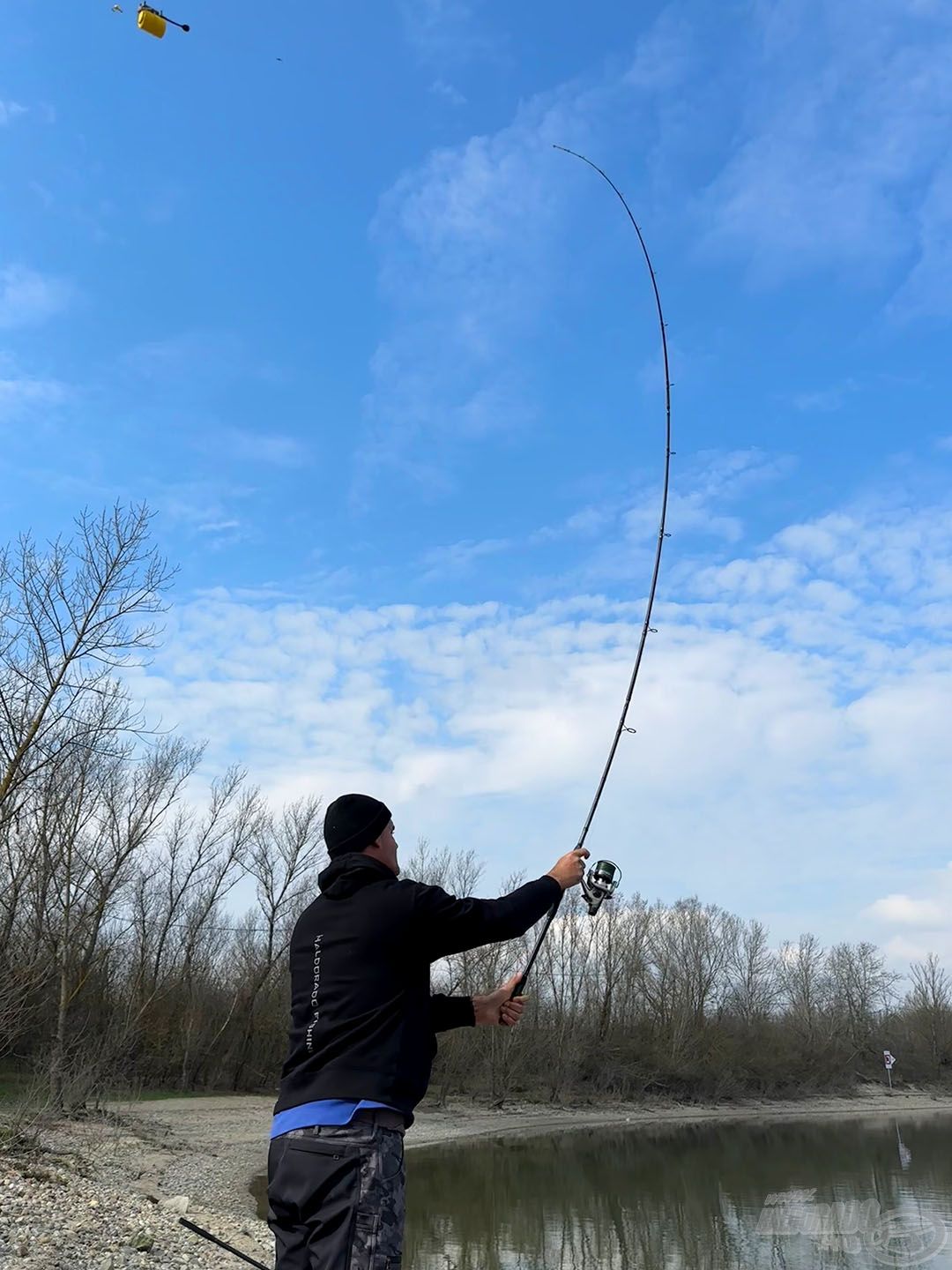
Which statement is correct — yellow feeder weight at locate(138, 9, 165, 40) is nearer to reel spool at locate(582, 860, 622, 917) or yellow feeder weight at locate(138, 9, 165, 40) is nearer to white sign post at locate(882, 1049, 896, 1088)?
reel spool at locate(582, 860, 622, 917)

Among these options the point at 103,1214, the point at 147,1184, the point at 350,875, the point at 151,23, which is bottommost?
the point at 147,1184

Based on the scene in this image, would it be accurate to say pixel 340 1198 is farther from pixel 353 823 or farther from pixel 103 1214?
pixel 103 1214

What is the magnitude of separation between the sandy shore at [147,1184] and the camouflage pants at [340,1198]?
7971 mm

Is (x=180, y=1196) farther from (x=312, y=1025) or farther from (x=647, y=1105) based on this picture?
(x=647, y=1105)

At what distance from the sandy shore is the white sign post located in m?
31.8

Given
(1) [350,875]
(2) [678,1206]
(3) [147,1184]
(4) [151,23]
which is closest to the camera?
(1) [350,875]

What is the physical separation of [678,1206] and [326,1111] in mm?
20645

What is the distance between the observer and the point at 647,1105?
163 feet

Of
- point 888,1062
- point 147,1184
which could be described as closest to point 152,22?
point 147,1184

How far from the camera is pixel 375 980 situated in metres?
2.70

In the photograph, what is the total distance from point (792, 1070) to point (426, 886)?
Answer: 209 feet

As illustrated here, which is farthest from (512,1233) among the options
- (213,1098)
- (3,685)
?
(213,1098)

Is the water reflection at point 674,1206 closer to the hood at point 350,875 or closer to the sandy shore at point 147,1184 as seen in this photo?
the sandy shore at point 147,1184
